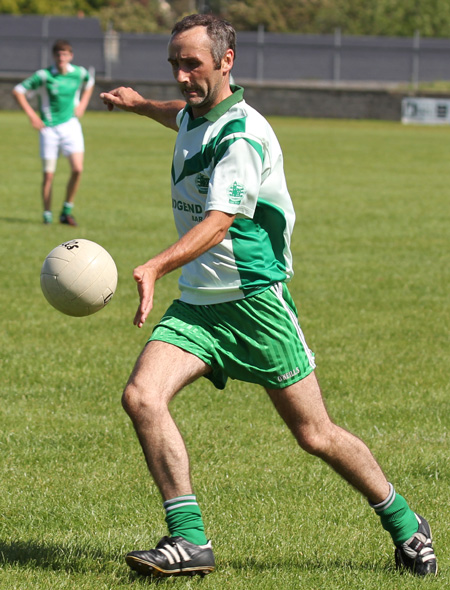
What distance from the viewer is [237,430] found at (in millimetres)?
6195

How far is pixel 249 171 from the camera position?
3965 millimetres

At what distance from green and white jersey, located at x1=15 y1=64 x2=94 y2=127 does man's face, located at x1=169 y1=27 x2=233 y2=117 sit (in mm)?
11714

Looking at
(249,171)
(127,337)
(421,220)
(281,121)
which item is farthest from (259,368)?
(281,121)

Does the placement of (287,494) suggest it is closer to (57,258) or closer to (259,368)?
(259,368)

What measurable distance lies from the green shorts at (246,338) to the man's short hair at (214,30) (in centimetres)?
102

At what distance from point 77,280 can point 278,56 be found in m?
48.2

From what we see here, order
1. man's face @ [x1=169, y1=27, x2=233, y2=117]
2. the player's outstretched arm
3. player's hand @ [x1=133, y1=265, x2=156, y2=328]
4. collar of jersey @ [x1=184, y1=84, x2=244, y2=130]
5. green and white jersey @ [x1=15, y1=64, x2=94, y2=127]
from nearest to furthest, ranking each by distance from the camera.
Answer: player's hand @ [x1=133, y1=265, x2=156, y2=328], man's face @ [x1=169, y1=27, x2=233, y2=117], collar of jersey @ [x1=184, y1=84, x2=244, y2=130], the player's outstretched arm, green and white jersey @ [x1=15, y1=64, x2=94, y2=127]

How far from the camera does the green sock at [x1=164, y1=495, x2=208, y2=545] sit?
155 inches

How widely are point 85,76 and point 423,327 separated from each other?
28.9 feet

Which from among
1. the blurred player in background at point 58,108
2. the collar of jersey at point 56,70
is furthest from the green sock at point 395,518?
the collar of jersey at point 56,70

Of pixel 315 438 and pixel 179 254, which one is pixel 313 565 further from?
pixel 179 254

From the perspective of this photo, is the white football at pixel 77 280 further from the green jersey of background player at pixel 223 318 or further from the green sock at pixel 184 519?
the green sock at pixel 184 519

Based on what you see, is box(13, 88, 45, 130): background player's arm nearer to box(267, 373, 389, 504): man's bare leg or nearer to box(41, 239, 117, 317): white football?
box(41, 239, 117, 317): white football

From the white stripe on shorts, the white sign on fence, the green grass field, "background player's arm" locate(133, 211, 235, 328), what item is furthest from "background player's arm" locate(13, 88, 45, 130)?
the white sign on fence
